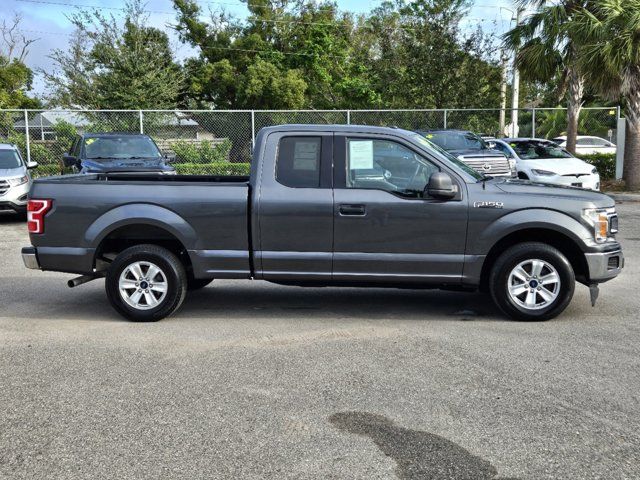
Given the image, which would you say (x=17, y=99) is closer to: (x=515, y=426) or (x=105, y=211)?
(x=105, y=211)

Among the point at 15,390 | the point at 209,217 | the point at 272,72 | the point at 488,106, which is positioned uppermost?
the point at 272,72

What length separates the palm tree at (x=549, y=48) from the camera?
20281 mm

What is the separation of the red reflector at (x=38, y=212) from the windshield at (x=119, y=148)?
819 cm

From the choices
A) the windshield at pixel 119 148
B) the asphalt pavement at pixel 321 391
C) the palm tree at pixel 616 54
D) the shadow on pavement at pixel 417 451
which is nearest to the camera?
the shadow on pavement at pixel 417 451

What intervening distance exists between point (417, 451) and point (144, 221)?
381 cm

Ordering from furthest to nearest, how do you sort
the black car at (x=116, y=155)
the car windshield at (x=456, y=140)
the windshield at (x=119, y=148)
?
the car windshield at (x=456, y=140), the windshield at (x=119, y=148), the black car at (x=116, y=155)

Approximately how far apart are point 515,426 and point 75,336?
4085 mm

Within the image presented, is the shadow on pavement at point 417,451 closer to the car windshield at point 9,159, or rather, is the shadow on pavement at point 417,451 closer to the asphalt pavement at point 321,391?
the asphalt pavement at point 321,391

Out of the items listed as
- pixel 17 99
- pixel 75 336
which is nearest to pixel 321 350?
pixel 75 336

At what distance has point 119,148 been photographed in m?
14.8

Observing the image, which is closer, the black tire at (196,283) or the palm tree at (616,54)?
the black tire at (196,283)

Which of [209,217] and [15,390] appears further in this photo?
[209,217]

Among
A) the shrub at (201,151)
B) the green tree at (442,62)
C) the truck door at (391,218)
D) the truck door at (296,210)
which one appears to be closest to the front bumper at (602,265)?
the truck door at (391,218)

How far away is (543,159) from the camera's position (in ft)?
55.2
